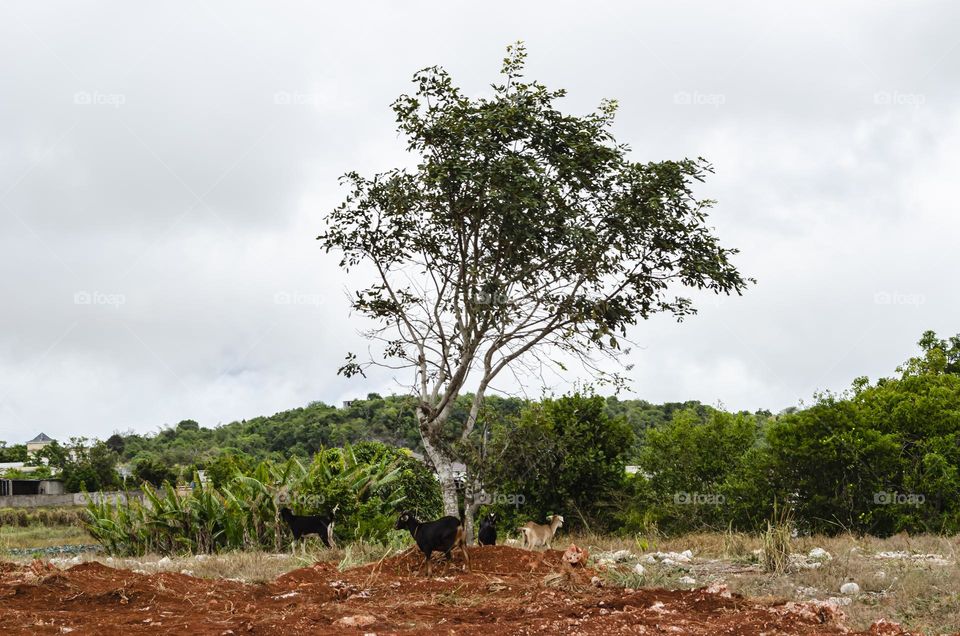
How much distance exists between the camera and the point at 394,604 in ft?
22.1

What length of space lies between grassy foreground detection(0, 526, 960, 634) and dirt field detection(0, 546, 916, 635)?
0.55 m

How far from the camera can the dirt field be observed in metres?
5.63

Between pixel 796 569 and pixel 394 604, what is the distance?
3.55m

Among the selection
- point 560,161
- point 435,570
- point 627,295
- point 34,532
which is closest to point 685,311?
point 627,295

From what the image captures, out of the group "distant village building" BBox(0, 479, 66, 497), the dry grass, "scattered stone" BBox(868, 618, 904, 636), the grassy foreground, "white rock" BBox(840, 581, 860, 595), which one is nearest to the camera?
"scattered stone" BBox(868, 618, 904, 636)

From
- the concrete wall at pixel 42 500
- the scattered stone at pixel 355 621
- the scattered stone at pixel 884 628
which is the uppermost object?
the scattered stone at pixel 355 621

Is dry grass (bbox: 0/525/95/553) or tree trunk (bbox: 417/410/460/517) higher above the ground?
tree trunk (bbox: 417/410/460/517)

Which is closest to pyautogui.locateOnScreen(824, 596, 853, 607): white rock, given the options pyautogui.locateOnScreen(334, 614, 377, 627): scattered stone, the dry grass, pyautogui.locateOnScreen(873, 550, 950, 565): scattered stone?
pyautogui.locateOnScreen(873, 550, 950, 565): scattered stone

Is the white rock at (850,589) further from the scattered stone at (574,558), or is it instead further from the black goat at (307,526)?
the black goat at (307,526)

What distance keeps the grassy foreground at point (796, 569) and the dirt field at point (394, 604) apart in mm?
550

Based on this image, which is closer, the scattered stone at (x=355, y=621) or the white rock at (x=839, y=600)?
the scattered stone at (x=355, y=621)

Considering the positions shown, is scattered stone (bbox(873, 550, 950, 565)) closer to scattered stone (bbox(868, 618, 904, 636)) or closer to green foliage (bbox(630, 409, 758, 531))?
scattered stone (bbox(868, 618, 904, 636))

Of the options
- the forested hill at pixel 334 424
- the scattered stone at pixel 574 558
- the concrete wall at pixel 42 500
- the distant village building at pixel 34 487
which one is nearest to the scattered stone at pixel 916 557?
the scattered stone at pixel 574 558

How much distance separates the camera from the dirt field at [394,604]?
18.5 ft
